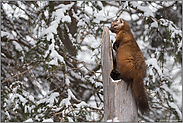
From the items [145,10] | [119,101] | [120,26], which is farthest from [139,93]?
[145,10]

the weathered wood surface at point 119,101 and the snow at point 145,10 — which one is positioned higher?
the snow at point 145,10

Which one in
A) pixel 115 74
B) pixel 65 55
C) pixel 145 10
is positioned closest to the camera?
pixel 115 74

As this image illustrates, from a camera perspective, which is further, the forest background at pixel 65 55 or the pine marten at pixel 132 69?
the forest background at pixel 65 55

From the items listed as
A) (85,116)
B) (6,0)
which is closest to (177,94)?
(85,116)

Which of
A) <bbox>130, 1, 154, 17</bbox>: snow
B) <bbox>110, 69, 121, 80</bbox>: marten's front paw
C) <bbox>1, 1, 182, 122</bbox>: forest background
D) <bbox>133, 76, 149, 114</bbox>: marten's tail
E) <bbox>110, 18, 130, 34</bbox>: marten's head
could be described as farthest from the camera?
<bbox>130, 1, 154, 17</bbox>: snow

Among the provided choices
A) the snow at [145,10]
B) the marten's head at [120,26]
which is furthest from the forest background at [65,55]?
the marten's head at [120,26]

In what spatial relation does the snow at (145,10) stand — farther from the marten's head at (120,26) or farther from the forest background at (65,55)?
the marten's head at (120,26)

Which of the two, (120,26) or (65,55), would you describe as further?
(65,55)

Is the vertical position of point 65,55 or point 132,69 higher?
point 65,55

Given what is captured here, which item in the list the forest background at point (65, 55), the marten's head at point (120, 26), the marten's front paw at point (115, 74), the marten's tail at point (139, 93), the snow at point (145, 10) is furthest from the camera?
the snow at point (145, 10)

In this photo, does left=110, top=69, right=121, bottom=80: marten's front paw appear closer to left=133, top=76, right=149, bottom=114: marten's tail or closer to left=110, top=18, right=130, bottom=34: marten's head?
left=133, top=76, right=149, bottom=114: marten's tail

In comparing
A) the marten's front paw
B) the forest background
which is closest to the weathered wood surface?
the marten's front paw

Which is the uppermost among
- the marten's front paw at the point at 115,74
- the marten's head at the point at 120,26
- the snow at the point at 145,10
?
the snow at the point at 145,10

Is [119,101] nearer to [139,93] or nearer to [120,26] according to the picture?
[139,93]
